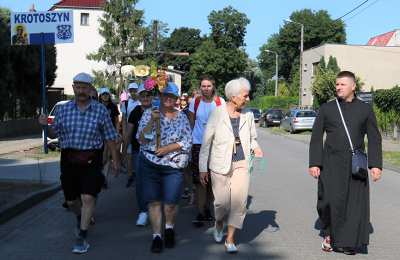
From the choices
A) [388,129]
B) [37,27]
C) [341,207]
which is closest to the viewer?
[341,207]

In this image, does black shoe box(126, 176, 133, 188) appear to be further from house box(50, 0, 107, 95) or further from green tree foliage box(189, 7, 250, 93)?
green tree foliage box(189, 7, 250, 93)

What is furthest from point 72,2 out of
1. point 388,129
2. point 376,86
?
point 388,129

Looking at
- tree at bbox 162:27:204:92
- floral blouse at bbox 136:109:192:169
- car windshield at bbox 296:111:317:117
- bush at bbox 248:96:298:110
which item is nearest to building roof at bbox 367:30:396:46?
bush at bbox 248:96:298:110

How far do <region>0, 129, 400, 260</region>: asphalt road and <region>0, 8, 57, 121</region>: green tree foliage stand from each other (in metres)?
13.7

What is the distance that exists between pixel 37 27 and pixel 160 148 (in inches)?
443

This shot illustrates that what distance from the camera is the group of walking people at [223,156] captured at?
6289 millimetres

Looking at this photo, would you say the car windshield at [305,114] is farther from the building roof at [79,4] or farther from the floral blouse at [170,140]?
the building roof at [79,4]

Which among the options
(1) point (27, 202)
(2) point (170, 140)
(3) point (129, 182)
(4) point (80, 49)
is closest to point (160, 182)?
(2) point (170, 140)

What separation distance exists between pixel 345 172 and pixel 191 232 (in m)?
2.12

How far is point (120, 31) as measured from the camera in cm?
5344

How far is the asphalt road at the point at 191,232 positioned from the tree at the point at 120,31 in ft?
141

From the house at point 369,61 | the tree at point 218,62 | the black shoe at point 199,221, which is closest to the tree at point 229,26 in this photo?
the tree at point 218,62

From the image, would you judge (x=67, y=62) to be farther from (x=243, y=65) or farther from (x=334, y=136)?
(x=334, y=136)

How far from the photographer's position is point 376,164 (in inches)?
247
